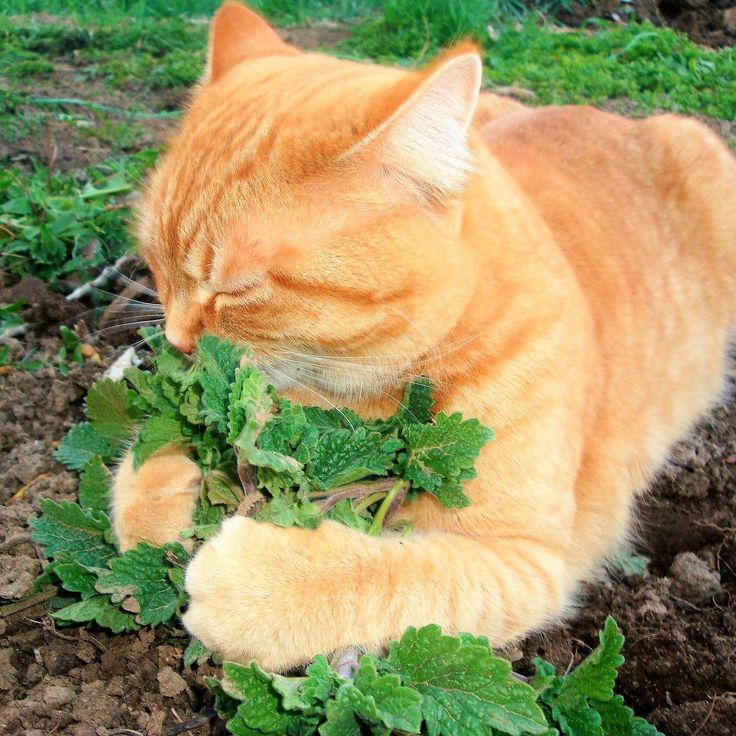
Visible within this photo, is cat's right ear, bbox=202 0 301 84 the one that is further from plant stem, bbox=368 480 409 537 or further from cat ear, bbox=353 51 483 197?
plant stem, bbox=368 480 409 537

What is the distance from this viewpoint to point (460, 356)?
183cm

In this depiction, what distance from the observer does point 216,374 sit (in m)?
1.55

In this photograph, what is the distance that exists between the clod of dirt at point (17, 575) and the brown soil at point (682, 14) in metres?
5.58

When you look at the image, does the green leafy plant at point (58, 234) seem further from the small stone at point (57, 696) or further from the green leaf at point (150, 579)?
the small stone at point (57, 696)

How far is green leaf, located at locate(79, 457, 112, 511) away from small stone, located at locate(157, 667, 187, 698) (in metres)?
0.50

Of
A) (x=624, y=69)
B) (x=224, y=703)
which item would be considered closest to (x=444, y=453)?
(x=224, y=703)

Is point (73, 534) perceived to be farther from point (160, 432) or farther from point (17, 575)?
point (160, 432)

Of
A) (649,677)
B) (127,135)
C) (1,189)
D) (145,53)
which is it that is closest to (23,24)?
(145,53)

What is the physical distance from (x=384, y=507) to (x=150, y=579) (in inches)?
20.2

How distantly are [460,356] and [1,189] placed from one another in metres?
2.67

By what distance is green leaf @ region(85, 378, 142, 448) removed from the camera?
212 centimetres

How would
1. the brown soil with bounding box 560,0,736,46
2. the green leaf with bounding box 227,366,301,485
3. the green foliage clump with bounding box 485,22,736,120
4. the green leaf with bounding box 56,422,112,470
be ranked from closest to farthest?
the green leaf with bounding box 227,366,301,485, the green leaf with bounding box 56,422,112,470, the green foliage clump with bounding box 485,22,736,120, the brown soil with bounding box 560,0,736,46

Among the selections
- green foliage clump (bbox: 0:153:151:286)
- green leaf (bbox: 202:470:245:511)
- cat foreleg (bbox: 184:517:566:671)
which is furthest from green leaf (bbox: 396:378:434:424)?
green foliage clump (bbox: 0:153:151:286)

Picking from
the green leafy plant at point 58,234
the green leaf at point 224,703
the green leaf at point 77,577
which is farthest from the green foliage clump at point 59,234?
the green leaf at point 224,703
